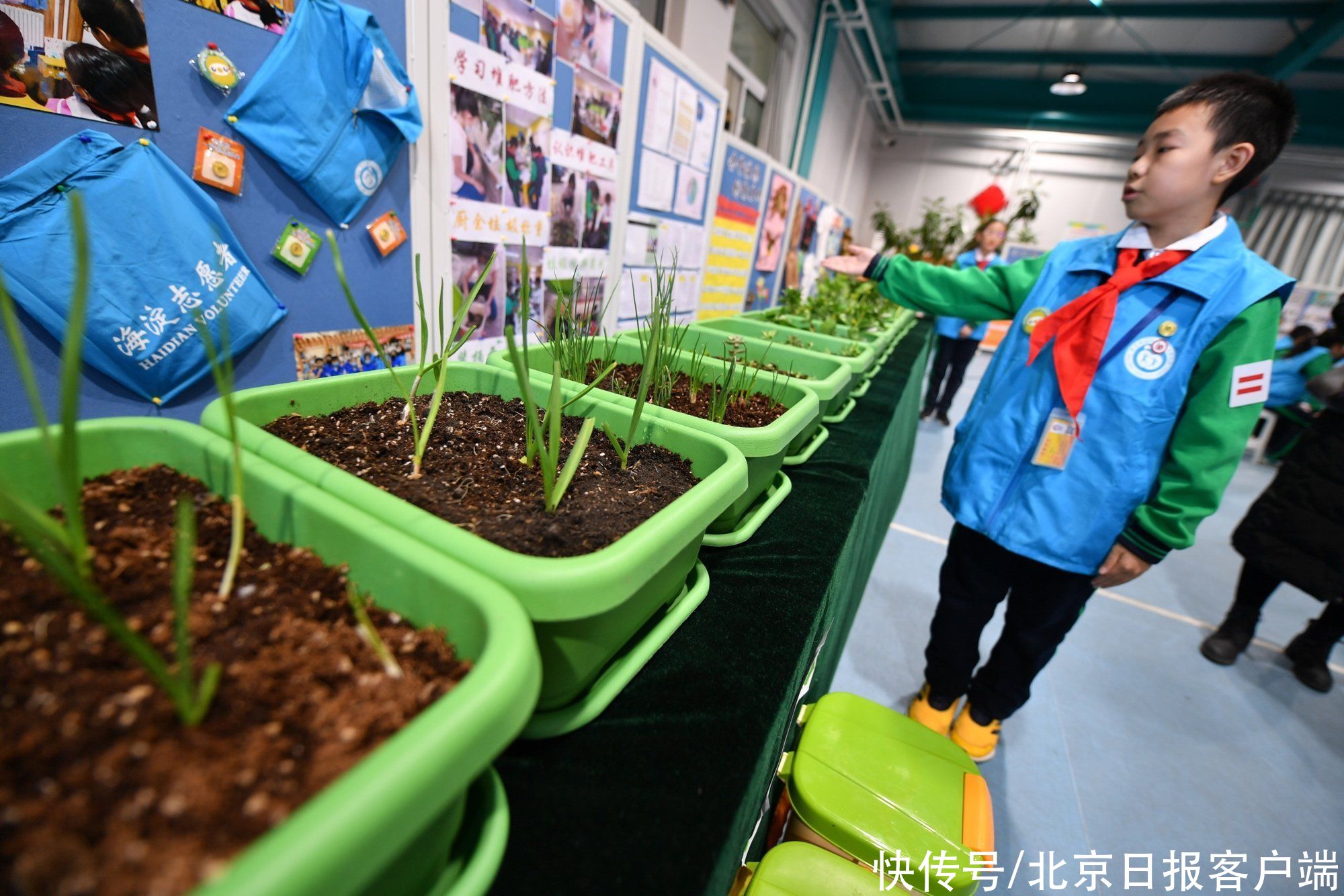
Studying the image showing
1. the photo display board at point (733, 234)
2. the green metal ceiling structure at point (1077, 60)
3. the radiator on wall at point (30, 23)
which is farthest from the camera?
the green metal ceiling structure at point (1077, 60)

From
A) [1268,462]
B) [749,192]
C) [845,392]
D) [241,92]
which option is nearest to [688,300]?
[749,192]

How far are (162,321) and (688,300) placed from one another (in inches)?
66.6

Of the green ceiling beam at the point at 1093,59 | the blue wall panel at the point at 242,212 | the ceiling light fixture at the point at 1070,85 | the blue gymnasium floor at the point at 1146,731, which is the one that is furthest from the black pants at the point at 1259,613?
the green ceiling beam at the point at 1093,59

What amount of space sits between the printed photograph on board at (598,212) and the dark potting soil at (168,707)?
1249 millimetres

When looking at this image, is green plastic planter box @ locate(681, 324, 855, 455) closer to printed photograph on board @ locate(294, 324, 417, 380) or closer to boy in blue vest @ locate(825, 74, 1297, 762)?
boy in blue vest @ locate(825, 74, 1297, 762)

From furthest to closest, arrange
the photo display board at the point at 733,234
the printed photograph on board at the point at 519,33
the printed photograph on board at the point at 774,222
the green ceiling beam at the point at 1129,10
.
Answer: the green ceiling beam at the point at 1129,10 → the printed photograph on board at the point at 774,222 → the photo display board at the point at 733,234 → the printed photograph on board at the point at 519,33

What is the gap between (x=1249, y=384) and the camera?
797 mm

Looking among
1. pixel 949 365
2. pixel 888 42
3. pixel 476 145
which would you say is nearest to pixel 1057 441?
pixel 476 145

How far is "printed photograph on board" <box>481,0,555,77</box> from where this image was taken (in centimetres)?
103

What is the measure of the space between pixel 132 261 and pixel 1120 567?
1.65 m

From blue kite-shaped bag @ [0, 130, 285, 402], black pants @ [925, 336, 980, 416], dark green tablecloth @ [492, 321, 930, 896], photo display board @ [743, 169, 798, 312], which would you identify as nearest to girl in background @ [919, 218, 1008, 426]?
black pants @ [925, 336, 980, 416]

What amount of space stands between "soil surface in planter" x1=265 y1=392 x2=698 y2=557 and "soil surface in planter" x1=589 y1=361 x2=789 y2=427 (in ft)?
0.84

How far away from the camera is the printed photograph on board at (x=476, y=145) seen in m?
1.04

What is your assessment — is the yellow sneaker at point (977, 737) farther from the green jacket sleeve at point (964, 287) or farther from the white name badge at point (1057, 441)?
the green jacket sleeve at point (964, 287)
